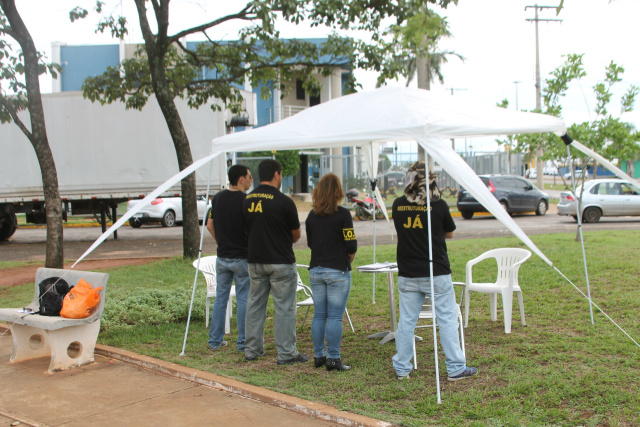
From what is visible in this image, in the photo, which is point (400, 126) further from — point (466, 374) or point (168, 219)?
point (168, 219)

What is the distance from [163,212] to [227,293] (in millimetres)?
14865

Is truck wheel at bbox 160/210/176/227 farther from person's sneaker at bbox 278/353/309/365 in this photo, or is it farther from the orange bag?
person's sneaker at bbox 278/353/309/365

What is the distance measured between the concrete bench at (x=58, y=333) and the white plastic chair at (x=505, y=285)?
3833 mm

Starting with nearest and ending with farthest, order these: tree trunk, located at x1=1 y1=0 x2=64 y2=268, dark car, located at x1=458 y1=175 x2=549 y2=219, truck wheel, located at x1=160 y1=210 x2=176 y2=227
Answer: tree trunk, located at x1=1 y1=0 x2=64 y2=268, truck wheel, located at x1=160 y1=210 x2=176 y2=227, dark car, located at x1=458 y1=175 x2=549 y2=219

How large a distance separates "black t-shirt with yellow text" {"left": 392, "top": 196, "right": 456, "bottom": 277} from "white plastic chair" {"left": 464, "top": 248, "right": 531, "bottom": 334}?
1684mm

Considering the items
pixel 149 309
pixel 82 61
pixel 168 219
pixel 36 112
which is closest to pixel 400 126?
pixel 149 309

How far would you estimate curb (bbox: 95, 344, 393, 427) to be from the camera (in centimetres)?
433

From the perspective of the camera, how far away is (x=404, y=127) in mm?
5012

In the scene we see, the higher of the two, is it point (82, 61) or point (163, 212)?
point (82, 61)

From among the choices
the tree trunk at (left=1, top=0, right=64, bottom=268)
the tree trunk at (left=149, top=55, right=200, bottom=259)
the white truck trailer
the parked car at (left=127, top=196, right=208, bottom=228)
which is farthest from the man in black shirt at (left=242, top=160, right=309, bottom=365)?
the parked car at (left=127, top=196, right=208, bottom=228)

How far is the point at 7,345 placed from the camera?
6910mm

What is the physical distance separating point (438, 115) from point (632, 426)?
2662mm

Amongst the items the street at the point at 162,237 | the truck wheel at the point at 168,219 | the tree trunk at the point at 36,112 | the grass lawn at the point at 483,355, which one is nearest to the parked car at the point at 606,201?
the street at the point at 162,237

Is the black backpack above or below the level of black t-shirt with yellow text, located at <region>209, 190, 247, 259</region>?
below
